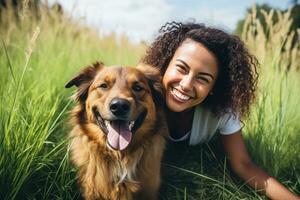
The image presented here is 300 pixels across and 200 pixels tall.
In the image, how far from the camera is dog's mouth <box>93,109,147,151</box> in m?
2.89

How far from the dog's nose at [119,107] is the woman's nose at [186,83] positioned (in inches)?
25.4

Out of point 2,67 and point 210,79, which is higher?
point 210,79

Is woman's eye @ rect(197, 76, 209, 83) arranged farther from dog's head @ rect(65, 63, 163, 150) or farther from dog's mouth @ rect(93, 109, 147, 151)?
dog's mouth @ rect(93, 109, 147, 151)

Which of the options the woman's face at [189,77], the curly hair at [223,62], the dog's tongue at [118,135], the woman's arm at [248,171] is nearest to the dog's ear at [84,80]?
the dog's tongue at [118,135]

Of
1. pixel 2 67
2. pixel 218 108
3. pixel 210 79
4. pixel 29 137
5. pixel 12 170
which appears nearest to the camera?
pixel 12 170

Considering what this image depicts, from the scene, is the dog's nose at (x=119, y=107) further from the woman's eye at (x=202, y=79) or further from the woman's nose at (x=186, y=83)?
the woman's eye at (x=202, y=79)

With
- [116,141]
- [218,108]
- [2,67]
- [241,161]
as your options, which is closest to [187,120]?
[218,108]

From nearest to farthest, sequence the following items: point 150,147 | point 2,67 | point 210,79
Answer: point 150,147 → point 210,79 → point 2,67

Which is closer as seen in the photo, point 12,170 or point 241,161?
point 12,170

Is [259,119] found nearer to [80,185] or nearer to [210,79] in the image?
[210,79]

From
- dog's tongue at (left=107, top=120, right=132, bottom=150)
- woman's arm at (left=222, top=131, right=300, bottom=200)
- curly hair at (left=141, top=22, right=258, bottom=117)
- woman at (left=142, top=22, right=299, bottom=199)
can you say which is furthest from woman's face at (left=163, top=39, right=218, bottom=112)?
dog's tongue at (left=107, top=120, right=132, bottom=150)

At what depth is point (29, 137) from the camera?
2.99 metres

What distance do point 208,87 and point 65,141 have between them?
1.17 m

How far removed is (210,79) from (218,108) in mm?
348
